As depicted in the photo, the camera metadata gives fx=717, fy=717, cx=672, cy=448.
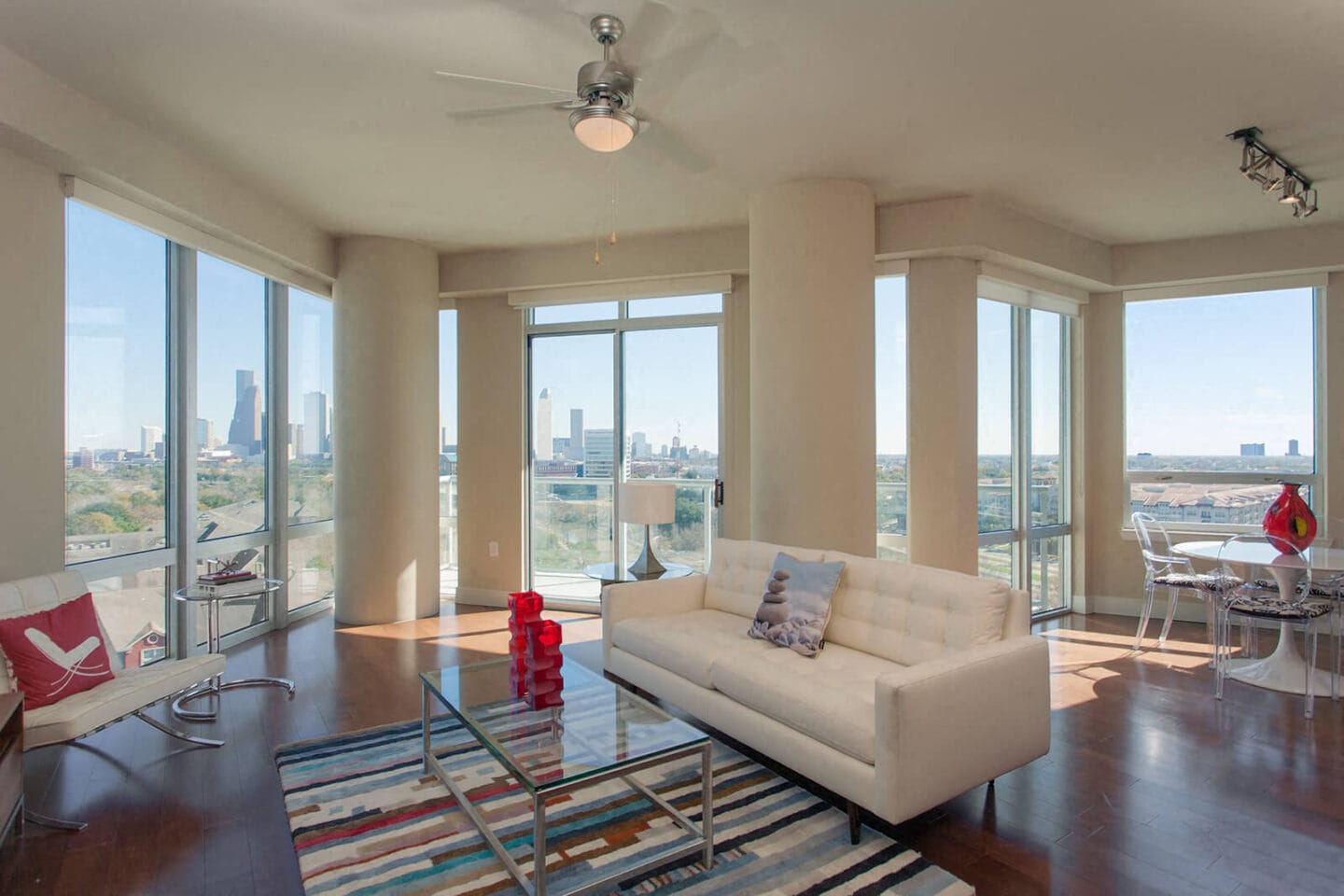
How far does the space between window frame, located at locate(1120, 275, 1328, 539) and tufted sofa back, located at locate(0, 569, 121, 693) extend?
21.9ft

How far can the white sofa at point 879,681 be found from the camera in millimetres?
2184

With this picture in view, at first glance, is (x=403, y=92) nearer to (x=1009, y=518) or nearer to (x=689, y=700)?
(x=689, y=700)

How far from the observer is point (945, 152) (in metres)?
3.86

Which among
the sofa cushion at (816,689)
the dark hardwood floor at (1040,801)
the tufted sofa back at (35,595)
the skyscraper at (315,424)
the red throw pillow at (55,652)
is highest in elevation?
the skyscraper at (315,424)

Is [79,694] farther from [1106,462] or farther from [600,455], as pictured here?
[1106,462]

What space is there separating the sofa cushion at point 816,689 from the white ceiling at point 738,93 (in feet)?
8.01

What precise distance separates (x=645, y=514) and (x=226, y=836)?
8.56 ft

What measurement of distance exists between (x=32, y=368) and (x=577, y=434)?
344 cm

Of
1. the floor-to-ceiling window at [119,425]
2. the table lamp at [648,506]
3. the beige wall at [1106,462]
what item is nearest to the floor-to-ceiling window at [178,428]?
the floor-to-ceiling window at [119,425]

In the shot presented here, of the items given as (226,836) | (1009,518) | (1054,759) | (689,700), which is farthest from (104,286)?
(1009,518)

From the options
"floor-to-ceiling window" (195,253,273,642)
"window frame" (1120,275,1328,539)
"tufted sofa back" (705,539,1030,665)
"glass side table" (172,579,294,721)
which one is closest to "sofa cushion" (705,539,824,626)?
"tufted sofa back" (705,539,1030,665)

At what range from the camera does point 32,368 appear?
3.12 metres

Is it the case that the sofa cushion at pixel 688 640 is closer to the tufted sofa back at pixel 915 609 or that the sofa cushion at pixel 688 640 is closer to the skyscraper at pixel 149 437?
the tufted sofa back at pixel 915 609

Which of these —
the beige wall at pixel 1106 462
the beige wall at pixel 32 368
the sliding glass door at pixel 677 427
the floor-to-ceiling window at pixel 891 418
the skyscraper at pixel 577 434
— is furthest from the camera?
the skyscraper at pixel 577 434
